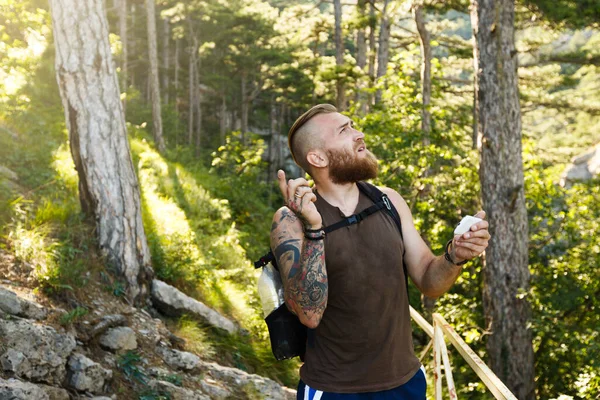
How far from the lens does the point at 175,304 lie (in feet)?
23.3

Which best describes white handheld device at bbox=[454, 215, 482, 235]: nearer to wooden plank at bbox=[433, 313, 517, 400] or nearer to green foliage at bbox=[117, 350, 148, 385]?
wooden plank at bbox=[433, 313, 517, 400]

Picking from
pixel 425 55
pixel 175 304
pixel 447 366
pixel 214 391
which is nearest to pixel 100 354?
pixel 214 391

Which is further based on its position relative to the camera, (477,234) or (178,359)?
(178,359)

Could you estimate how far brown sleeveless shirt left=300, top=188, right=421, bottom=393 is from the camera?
2389 millimetres

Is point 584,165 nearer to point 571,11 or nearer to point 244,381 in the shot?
point 571,11

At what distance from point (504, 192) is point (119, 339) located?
6136 mm

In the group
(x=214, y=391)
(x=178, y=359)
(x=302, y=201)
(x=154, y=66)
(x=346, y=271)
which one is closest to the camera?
(x=302, y=201)

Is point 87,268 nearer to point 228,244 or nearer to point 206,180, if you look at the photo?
point 228,244

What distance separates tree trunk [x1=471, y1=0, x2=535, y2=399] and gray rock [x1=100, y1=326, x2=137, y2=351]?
582 centimetres

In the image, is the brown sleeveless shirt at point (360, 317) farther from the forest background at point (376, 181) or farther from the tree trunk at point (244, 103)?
the tree trunk at point (244, 103)

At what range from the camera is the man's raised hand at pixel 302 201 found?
7.21ft

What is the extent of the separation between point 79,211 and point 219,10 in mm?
21818

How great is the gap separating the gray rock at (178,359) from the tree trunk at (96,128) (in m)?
1.03

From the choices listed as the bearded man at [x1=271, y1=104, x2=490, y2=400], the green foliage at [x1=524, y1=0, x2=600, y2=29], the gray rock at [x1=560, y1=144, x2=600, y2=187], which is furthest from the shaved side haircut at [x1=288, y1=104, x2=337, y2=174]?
the gray rock at [x1=560, y1=144, x2=600, y2=187]
